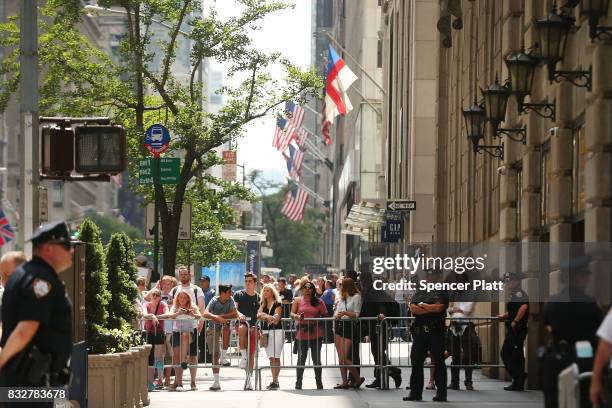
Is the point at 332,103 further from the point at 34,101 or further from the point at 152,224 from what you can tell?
the point at 34,101

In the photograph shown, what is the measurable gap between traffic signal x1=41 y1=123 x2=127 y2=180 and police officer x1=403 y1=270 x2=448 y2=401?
7.10 meters

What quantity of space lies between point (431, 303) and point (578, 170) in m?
2.99

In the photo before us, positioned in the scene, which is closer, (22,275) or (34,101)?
(22,275)

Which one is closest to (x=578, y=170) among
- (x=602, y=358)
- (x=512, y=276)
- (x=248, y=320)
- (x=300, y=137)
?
(x=512, y=276)

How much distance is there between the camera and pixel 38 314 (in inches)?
362

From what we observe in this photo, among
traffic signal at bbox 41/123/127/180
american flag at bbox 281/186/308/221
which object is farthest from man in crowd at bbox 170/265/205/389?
Result: american flag at bbox 281/186/308/221

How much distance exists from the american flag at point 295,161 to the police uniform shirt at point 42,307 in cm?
8134

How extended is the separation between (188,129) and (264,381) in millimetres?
8080

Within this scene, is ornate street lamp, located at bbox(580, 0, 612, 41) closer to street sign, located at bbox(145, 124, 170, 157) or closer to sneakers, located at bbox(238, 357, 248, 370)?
sneakers, located at bbox(238, 357, 248, 370)

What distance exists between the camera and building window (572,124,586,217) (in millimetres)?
18388

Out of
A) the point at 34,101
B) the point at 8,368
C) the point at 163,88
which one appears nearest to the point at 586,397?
the point at 8,368

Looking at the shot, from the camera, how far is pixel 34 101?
1498 cm

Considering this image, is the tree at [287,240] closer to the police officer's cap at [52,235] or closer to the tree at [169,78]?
the tree at [169,78]

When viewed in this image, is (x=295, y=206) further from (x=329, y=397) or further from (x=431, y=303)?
(x=431, y=303)
